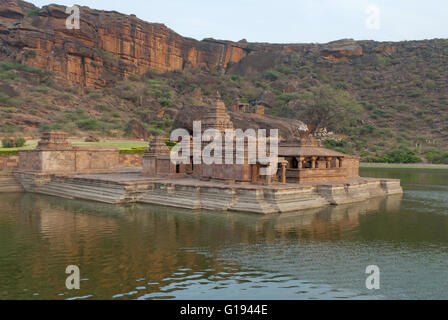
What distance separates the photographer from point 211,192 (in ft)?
50.1

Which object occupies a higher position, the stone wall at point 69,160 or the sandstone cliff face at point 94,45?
the sandstone cliff face at point 94,45

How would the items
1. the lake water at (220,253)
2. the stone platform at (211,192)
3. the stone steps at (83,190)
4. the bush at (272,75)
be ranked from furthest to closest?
the bush at (272,75) < the stone steps at (83,190) < the stone platform at (211,192) < the lake water at (220,253)

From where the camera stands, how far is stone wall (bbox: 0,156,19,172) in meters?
23.1

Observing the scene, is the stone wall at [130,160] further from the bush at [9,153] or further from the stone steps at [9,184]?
the stone steps at [9,184]

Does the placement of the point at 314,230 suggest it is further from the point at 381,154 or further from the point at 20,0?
the point at 20,0

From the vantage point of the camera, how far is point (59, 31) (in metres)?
59.4

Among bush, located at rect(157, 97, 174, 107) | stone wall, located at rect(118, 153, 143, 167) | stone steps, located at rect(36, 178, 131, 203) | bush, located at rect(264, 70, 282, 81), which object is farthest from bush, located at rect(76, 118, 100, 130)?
bush, located at rect(264, 70, 282, 81)

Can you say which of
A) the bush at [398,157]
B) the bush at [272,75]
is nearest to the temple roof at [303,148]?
the bush at [398,157]

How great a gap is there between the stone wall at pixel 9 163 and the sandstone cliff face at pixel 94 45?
3790 cm

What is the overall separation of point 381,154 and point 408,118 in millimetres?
15127

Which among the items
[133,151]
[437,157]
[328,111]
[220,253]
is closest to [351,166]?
[133,151]

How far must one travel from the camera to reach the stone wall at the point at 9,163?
23.1 metres
